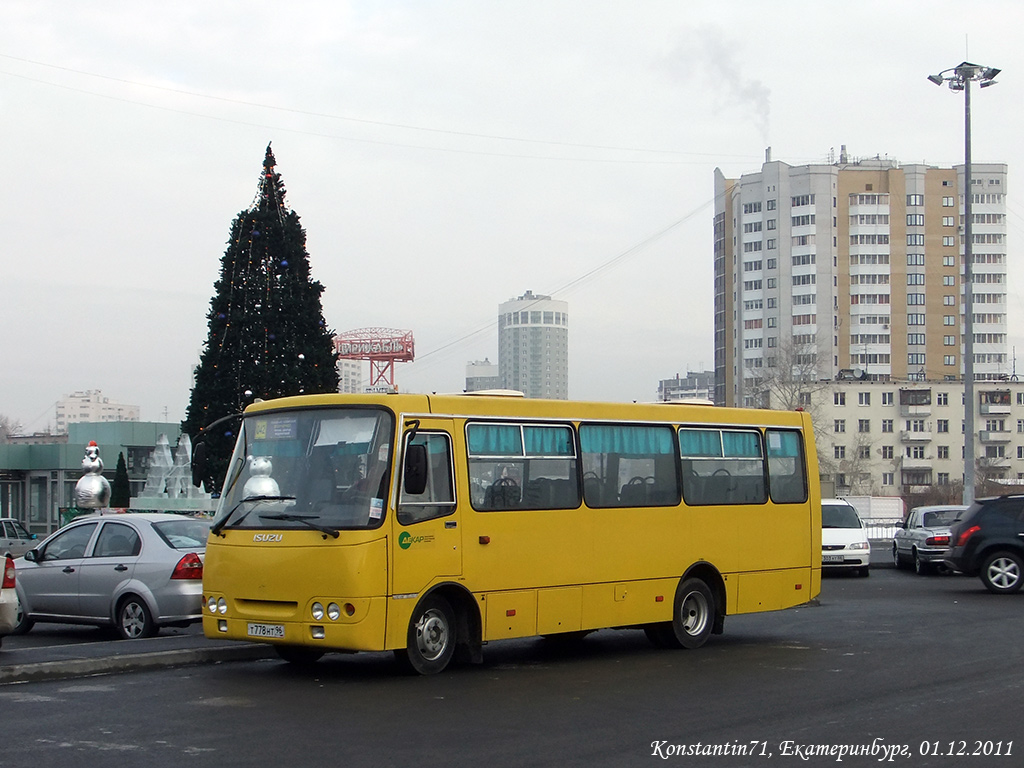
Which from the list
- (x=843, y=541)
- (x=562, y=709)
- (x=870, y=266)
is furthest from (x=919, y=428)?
(x=562, y=709)

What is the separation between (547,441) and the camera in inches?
515

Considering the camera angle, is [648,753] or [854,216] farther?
[854,216]

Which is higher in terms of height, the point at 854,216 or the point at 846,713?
the point at 854,216

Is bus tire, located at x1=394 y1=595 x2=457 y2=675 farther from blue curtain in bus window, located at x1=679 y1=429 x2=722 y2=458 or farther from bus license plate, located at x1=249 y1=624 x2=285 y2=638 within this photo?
blue curtain in bus window, located at x1=679 y1=429 x2=722 y2=458

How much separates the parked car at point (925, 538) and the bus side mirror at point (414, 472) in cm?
1944

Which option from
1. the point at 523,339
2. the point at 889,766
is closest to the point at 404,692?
the point at 889,766

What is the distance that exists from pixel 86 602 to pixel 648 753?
9227 mm

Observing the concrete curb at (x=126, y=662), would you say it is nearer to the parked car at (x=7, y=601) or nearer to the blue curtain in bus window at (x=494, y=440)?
the parked car at (x=7, y=601)

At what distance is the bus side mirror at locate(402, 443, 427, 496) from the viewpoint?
11.5m

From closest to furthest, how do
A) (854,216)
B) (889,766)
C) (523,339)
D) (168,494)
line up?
(889,766) → (168,494) → (854,216) → (523,339)

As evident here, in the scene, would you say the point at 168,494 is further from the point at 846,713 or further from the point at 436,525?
the point at 846,713

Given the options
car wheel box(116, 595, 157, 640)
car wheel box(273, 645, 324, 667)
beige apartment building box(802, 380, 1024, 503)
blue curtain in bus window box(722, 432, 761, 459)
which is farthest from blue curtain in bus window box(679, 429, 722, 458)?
beige apartment building box(802, 380, 1024, 503)

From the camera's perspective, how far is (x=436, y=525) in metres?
11.8

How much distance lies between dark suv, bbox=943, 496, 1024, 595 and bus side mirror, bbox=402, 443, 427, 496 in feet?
46.1
